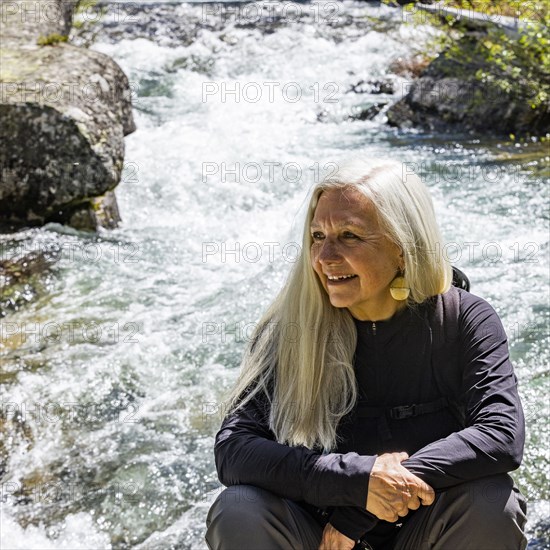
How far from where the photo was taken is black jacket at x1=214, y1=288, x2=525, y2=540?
7.67 ft

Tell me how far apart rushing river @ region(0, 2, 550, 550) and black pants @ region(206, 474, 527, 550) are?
54cm

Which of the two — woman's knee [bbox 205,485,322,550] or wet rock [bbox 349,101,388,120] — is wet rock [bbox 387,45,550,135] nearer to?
wet rock [bbox 349,101,388,120]

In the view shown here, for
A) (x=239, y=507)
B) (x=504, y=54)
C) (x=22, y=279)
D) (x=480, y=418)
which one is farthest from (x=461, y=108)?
(x=239, y=507)

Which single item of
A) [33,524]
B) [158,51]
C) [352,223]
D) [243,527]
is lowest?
[158,51]

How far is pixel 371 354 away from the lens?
2.66 meters

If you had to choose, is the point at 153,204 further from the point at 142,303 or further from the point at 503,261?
the point at 503,261

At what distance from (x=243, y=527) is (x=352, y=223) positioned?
3.13 ft

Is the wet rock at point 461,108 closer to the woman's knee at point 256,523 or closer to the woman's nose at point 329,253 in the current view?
the woman's nose at point 329,253

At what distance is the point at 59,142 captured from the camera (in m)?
6.34

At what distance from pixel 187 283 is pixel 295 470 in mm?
3662

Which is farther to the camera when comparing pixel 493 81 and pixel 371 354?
pixel 493 81

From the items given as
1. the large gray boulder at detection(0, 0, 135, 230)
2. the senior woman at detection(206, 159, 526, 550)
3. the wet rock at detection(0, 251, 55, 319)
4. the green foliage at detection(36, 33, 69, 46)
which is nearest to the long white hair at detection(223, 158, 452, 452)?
the senior woman at detection(206, 159, 526, 550)

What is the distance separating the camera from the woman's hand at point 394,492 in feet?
7.55

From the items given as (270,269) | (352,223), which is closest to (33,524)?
(352,223)
